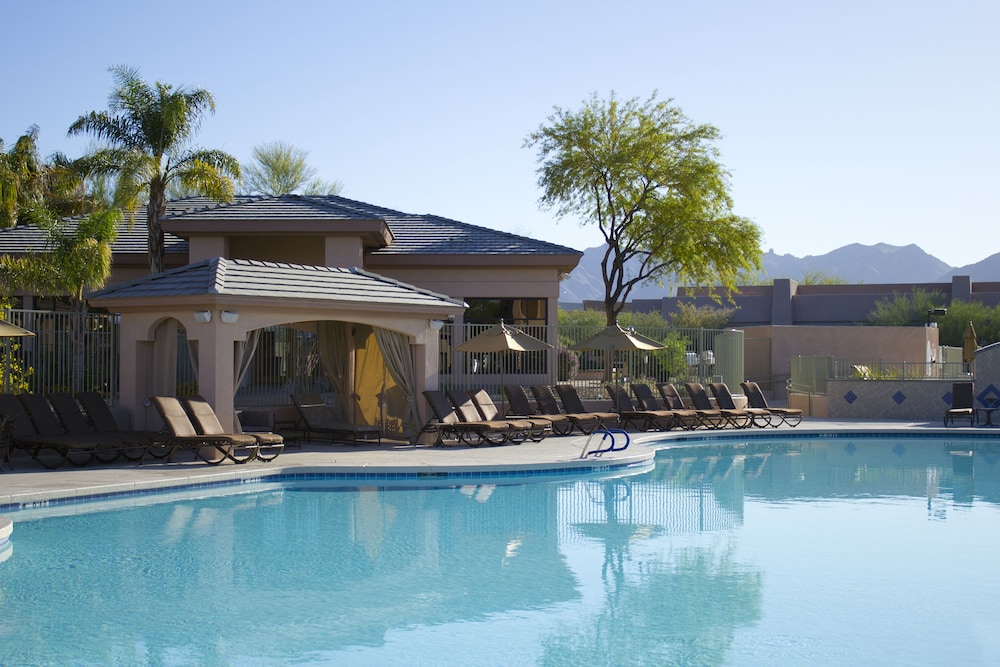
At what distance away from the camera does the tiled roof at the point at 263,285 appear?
15.4 m

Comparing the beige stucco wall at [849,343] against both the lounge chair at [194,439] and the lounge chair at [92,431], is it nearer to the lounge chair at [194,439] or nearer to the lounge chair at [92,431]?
the lounge chair at [194,439]

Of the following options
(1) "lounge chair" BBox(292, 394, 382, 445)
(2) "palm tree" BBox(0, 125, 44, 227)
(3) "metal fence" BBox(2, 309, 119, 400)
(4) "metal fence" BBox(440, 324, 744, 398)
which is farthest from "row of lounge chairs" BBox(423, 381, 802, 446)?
(2) "palm tree" BBox(0, 125, 44, 227)

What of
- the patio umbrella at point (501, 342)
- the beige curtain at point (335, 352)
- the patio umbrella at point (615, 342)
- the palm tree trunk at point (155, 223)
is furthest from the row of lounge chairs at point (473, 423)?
the palm tree trunk at point (155, 223)

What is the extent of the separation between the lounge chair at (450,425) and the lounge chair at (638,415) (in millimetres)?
4147

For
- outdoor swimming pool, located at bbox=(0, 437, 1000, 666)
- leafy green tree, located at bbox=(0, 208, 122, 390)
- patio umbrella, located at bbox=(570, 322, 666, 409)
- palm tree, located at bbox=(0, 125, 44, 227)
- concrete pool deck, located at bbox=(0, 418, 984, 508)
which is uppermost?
palm tree, located at bbox=(0, 125, 44, 227)

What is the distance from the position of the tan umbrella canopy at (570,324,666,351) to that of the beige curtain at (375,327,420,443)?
16.3ft

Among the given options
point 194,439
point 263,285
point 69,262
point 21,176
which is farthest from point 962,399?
point 21,176

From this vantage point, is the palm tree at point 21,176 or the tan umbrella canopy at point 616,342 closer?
the palm tree at point 21,176

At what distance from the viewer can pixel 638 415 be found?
21.3 m

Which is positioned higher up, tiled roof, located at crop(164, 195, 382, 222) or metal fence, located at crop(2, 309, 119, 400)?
tiled roof, located at crop(164, 195, 382, 222)

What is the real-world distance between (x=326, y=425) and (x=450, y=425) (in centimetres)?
228

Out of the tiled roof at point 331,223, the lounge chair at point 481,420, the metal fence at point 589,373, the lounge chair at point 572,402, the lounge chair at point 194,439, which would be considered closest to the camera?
the lounge chair at point 194,439

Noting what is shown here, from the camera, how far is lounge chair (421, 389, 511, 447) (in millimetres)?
17453

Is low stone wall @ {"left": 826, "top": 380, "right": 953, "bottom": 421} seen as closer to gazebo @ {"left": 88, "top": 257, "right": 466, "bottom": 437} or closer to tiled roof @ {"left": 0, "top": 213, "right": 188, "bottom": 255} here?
gazebo @ {"left": 88, "top": 257, "right": 466, "bottom": 437}
